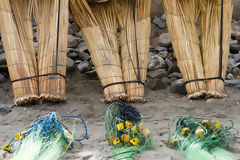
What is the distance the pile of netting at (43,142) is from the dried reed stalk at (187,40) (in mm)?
1586

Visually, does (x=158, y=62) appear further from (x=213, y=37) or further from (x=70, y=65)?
(x=70, y=65)

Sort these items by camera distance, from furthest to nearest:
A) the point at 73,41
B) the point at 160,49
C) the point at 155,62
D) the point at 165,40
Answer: the point at 165,40 < the point at 160,49 < the point at 73,41 < the point at 155,62

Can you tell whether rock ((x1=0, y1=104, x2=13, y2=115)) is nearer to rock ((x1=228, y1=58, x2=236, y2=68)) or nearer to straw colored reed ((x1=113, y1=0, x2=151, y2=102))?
straw colored reed ((x1=113, y1=0, x2=151, y2=102))

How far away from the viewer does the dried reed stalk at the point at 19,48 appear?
271 centimetres

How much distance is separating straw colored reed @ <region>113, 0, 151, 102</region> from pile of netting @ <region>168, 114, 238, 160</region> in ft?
3.56

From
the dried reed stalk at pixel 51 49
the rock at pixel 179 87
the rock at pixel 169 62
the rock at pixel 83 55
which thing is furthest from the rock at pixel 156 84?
the dried reed stalk at pixel 51 49

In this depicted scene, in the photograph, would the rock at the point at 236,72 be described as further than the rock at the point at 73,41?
No

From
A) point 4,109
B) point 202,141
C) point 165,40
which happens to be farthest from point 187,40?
point 4,109

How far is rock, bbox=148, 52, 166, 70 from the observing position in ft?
12.2

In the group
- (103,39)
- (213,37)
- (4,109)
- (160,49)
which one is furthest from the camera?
(160,49)

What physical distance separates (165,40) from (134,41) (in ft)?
4.01

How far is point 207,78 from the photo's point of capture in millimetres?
3092

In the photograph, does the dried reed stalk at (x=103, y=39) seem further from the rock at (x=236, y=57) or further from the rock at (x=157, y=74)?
the rock at (x=236, y=57)

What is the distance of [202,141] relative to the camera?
172cm
